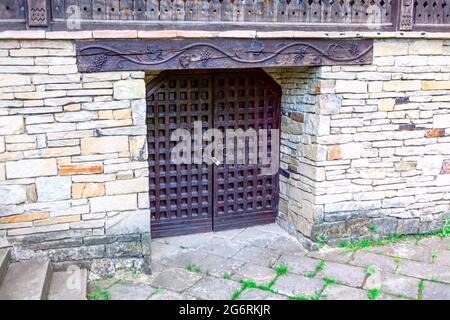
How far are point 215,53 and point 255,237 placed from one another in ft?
6.25

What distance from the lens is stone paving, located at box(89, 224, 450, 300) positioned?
11.6 ft

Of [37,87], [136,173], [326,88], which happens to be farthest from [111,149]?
[326,88]

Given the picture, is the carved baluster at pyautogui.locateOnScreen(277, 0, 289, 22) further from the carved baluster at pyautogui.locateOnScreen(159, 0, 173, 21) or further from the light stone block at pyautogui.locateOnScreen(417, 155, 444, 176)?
the light stone block at pyautogui.locateOnScreen(417, 155, 444, 176)

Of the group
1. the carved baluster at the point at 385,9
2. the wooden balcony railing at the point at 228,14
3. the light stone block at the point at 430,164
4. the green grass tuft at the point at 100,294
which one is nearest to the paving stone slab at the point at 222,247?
the green grass tuft at the point at 100,294

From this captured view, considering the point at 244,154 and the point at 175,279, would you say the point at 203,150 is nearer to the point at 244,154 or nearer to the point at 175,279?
the point at 244,154

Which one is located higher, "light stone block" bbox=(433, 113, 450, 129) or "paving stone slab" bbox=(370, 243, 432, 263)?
"light stone block" bbox=(433, 113, 450, 129)

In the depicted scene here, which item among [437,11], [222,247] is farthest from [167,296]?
[437,11]

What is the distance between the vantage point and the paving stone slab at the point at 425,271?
149 inches

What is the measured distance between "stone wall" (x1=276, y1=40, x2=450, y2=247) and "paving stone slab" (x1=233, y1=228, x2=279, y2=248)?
26cm

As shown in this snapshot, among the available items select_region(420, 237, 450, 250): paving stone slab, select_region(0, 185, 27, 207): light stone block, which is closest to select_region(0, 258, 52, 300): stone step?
select_region(0, 185, 27, 207): light stone block

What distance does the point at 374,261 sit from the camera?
161 inches

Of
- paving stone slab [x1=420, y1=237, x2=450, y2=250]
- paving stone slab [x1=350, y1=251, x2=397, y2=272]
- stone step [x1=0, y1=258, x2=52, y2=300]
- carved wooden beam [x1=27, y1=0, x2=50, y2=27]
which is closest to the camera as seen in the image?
stone step [x1=0, y1=258, x2=52, y2=300]
